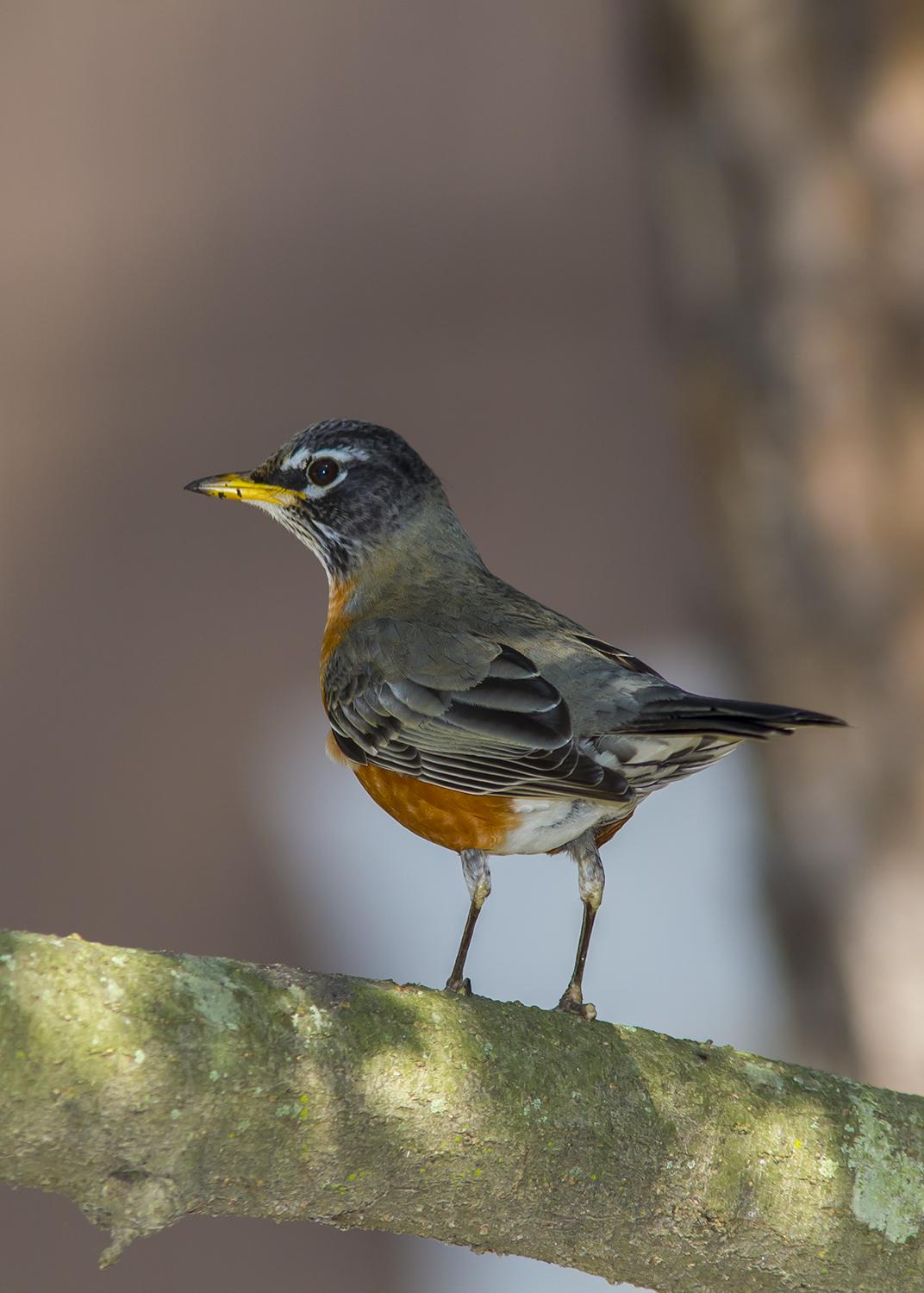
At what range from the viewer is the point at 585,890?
121 inches

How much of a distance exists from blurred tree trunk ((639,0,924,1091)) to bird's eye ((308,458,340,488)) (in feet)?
5.63

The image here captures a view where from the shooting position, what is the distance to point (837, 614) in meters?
4.86

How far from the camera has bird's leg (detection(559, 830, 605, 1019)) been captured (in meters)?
2.93

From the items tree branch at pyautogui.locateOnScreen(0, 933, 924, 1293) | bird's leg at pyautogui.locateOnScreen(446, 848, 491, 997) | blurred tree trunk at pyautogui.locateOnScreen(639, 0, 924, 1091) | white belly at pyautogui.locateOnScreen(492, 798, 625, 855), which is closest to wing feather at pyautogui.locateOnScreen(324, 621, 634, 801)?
white belly at pyautogui.locateOnScreen(492, 798, 625, 855)

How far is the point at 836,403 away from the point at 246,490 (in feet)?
6.96

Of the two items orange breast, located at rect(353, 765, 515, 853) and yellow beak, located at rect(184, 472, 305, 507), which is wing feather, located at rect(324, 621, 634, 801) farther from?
yellow beak, located at rect(184, 472, 305, 507)

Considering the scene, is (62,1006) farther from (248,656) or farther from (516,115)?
(516,115)

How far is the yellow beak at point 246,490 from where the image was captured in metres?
3.49

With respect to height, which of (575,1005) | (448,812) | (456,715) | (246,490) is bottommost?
(575,1005)

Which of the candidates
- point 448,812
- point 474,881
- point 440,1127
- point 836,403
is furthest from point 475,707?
point 836,403

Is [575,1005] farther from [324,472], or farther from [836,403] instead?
[836,403]

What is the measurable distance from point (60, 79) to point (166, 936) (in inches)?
182

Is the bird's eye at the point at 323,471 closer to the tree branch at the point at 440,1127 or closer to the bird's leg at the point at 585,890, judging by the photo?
the bird's leg at the point at 585,890

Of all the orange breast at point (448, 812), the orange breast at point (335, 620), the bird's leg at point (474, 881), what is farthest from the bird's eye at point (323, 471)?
the bird's leg at point (474, 881)
